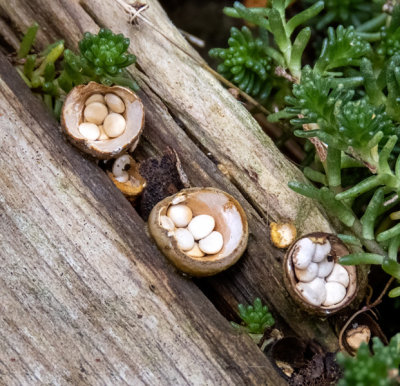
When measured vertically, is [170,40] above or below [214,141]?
above

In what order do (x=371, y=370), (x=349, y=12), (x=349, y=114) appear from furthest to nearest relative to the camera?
1. (x=349, y=12)
2. (x=349, y=114)
3. (x=371, y=370)

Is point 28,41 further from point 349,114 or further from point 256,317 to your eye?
point 256,317

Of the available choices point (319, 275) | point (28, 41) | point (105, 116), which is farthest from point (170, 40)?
point (319, 275)

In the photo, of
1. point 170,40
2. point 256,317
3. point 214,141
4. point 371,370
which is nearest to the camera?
point 371,370

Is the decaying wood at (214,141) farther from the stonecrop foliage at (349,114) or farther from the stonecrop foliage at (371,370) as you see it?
the stonecrop foliage at (371,370)

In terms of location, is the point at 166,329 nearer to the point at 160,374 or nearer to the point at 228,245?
the point at 160,374

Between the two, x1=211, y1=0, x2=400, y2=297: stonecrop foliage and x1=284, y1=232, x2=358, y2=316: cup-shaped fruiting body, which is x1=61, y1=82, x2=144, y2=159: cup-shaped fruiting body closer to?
x1=211, y1=0, x2=400, y2=297: stonecrop foliage

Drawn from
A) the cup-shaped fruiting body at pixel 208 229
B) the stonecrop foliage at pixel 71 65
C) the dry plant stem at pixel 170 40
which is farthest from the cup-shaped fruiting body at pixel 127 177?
the dry plant stem at pixel 170 40
